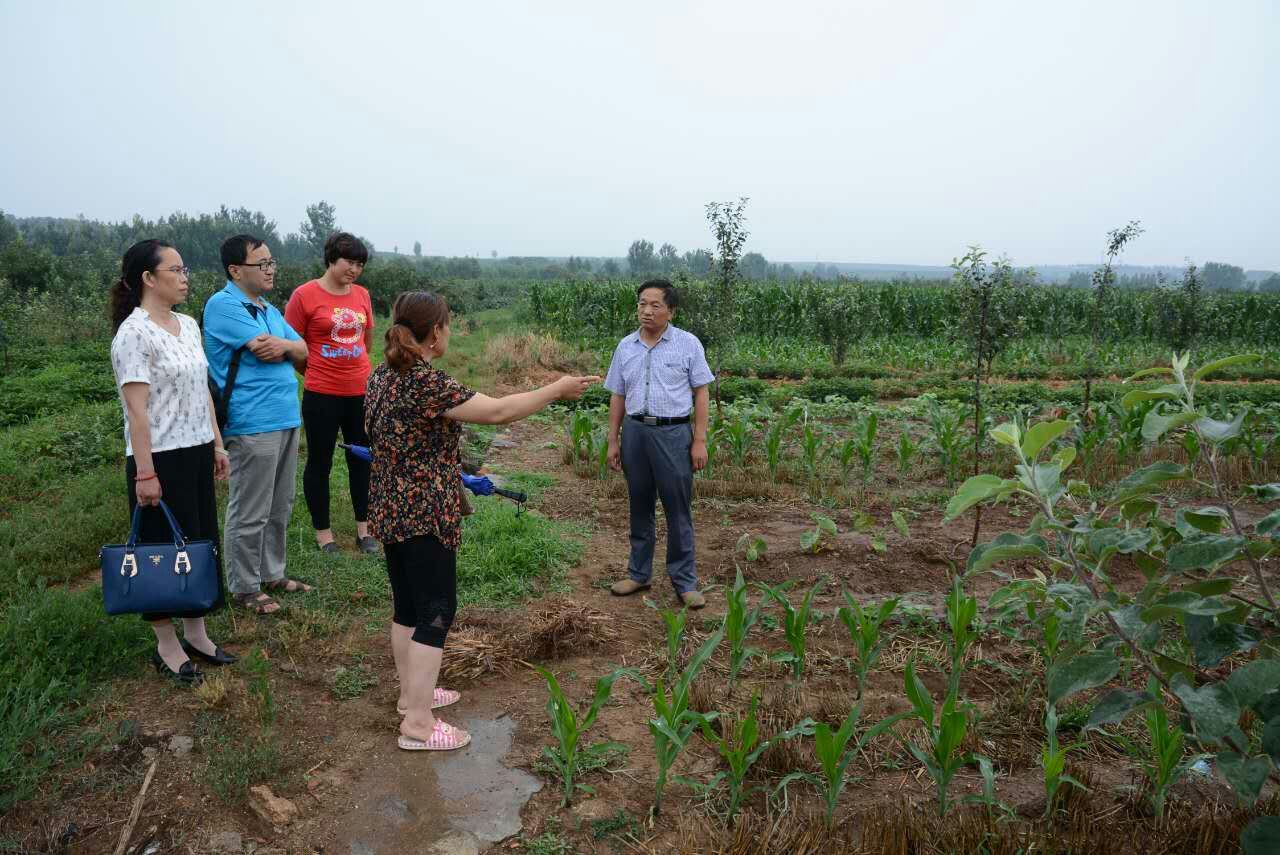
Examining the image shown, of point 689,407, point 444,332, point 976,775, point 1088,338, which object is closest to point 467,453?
point 689,407

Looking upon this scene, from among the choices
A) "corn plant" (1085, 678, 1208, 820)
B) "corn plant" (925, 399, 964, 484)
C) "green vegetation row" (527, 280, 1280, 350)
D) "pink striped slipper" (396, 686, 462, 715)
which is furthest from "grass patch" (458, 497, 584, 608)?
"green vegetation row" (527, 280, 1280, 350)

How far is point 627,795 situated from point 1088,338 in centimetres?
2196

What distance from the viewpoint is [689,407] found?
15.1 feet

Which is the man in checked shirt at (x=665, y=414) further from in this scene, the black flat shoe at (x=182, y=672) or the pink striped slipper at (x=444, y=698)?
the black flat shoe at (x=182, y=672)

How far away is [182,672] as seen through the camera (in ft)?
11.9

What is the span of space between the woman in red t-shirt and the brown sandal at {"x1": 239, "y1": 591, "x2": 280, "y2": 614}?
2.13 feet

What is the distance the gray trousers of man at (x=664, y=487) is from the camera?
459 centimetres

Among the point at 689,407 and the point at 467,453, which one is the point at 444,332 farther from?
the point at 467,453

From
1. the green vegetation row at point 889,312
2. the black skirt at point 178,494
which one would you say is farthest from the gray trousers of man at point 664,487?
the green vegetation row at point 889,312

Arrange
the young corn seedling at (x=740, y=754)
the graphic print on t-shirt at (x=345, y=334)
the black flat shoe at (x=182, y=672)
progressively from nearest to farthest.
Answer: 1. the young corn seedling at (x=740, y=754)
2. the black flat shoe at (x=182, y=672)
3. the graphic print on t-shirt at (x=345, y=334)

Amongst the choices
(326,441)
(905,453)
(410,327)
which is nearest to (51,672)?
(326,441)

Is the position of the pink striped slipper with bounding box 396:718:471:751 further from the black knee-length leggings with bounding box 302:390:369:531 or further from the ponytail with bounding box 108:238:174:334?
the ponytail with bounding box 108:238:174:334

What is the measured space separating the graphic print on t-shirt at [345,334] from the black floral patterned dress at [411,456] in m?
1.89

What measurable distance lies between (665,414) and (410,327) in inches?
74.6
